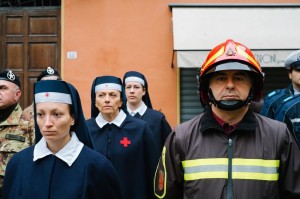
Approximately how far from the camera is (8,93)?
545 centimetres

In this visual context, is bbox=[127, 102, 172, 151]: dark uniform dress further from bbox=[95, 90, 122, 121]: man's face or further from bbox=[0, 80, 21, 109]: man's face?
bbox=[0, 80, 21, 109]: man's face

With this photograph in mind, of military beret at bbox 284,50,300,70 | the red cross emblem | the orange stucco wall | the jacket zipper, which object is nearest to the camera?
the jacket zipper

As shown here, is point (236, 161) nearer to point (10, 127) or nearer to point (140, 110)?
point (10, 127)

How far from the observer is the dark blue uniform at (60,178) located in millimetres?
3379

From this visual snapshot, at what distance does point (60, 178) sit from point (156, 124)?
3.94 metres

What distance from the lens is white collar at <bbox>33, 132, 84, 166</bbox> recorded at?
3451 mm

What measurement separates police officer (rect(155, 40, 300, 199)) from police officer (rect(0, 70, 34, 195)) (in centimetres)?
242

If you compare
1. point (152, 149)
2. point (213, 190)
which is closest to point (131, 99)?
point (152, 149)

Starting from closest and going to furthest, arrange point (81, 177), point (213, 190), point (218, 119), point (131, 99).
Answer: point (213, 190)
point (218, 119)
point (81, 177)
point (131, 99)

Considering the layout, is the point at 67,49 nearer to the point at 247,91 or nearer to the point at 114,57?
the point at 114,57

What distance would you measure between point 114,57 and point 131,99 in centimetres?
384

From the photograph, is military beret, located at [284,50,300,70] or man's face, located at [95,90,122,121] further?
man's face, located at [95,90,122,121]

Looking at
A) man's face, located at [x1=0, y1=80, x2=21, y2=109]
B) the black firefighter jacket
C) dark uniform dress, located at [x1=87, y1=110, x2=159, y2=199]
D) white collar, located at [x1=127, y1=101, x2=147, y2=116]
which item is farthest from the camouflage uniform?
the black firefighter jacket

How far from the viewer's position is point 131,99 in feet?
24.4
